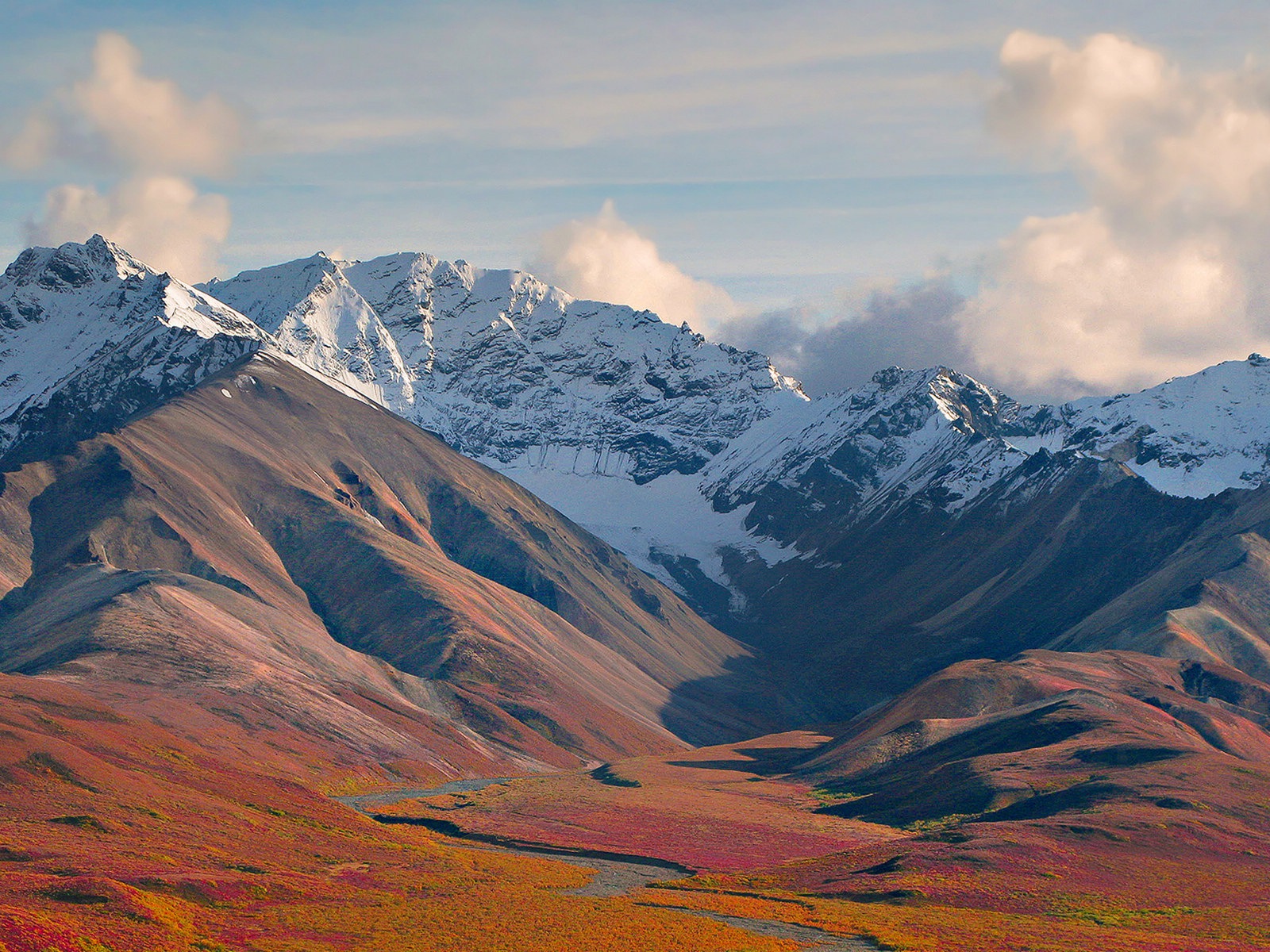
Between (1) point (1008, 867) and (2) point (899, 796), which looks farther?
(2) point (899, 796)

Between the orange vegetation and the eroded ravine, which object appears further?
the eroded ravine

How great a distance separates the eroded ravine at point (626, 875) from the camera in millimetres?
121875

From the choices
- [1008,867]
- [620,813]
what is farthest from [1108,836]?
[620,813]

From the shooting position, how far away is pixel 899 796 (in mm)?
198250

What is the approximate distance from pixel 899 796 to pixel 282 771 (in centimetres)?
8391

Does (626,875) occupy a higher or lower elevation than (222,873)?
higher

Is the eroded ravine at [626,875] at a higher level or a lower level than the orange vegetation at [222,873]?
higher

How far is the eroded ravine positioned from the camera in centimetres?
12188

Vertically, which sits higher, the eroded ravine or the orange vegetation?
the eroded ravine

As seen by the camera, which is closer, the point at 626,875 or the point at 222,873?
the point at 222,873

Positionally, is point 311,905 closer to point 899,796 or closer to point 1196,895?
point 1196,895

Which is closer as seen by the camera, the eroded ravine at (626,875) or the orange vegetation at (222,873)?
the orange vegetation at (222,873)

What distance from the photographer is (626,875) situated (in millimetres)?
153875

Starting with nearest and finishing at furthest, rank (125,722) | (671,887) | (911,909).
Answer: (911,909) → (671,887) → (125,722)
